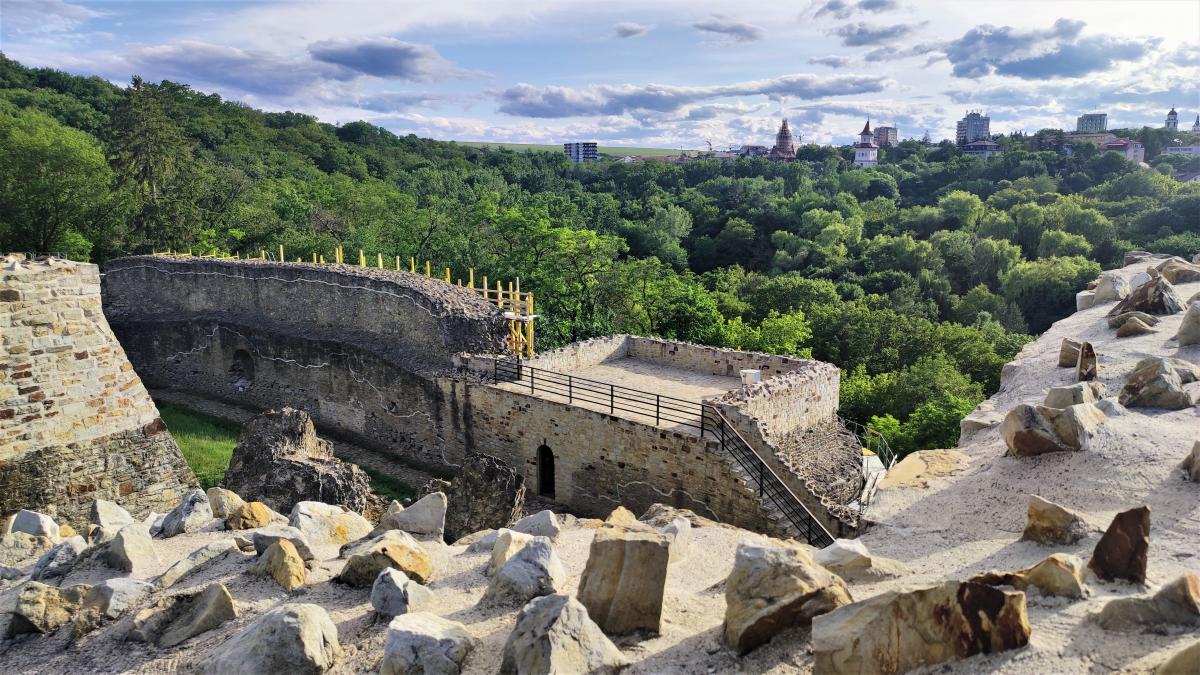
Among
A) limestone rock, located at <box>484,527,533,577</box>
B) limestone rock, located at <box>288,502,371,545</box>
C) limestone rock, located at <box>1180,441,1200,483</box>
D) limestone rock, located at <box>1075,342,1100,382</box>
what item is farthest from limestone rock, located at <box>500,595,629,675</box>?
limestone rock, located at <box>1075,342,1100,382</box>

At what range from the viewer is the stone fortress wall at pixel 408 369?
549 inches

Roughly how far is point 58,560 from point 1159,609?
26.9 feet

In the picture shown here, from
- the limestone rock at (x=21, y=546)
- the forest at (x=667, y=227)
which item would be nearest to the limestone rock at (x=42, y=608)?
the limestone rock at (x=21, y=546)

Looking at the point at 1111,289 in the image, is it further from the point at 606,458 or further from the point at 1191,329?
the point at 606,458

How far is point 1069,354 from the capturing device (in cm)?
1129

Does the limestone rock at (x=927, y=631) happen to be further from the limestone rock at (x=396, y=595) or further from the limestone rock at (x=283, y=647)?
the limestone rock at (x=283, y=647)

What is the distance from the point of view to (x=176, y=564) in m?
6.60

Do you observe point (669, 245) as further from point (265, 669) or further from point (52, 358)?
point (265, 669)

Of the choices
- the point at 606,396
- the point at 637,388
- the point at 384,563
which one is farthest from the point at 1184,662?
the point at 637,388

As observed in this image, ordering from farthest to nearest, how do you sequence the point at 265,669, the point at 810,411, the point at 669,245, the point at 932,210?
the point at 932,210, the point at 669,245, the point at 810,411, the point at 265,669

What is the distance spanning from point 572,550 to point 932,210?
59.9 meters

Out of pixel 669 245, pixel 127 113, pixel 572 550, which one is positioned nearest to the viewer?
pixel 572 550

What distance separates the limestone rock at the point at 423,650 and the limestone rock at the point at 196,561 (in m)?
2.55

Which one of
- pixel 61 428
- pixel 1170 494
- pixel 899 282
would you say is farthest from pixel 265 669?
pixel 899 282
